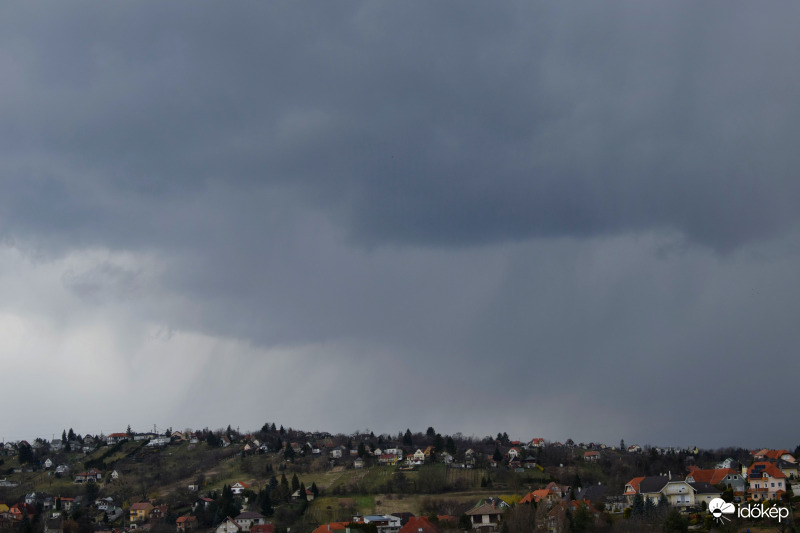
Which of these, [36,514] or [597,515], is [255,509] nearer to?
[36,514]

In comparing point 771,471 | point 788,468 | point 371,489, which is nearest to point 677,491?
point 771,471

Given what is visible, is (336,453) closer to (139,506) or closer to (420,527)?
(139,506)

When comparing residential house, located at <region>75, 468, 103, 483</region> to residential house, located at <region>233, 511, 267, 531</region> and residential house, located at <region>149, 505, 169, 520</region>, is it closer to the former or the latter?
residential house, located at <region>149, 505, 169, 520</region>

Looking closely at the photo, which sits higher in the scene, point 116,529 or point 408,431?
point 408,431

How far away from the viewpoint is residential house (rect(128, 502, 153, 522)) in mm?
121000

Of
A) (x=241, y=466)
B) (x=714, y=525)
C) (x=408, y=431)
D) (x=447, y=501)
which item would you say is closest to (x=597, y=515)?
(x=714, y=525)

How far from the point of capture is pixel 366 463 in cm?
15275

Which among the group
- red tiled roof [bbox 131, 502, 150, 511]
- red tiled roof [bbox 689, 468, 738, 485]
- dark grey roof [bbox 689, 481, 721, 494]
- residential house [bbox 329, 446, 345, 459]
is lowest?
red tiled roof [bbox 131, 502, 150, 511]

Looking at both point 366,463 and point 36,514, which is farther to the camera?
point 366,463

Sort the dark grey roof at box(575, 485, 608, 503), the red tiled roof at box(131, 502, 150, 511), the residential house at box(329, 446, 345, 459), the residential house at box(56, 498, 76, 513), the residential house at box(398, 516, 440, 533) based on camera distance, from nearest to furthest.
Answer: the residential house at box(398, 516, 440, 533) < the dark grey roof at box(575, 485, 608, 503) < the red tiled roof at box(131, 502, 150, 511) < the residential house at box(56, 498, 76, 513) < the residential house at box(329, 446, 345, 459)

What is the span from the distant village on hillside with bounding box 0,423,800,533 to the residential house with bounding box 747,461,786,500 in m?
0.14

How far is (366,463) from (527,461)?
29.2 meters

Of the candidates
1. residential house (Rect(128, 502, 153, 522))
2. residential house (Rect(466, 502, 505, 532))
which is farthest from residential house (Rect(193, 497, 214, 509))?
residential house (Rect(466, 502, 505, 532))
